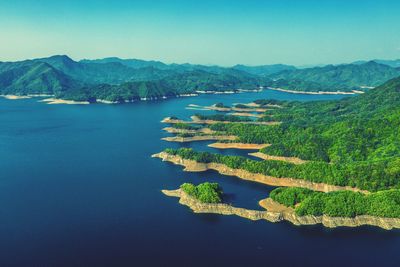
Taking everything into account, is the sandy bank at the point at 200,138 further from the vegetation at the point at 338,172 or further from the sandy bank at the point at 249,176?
the vegetation at the point at 338,172

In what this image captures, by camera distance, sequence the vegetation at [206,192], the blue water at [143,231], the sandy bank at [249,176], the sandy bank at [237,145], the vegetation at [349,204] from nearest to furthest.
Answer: the blue water at [143,231] → the vegetation at [349,204] → the vegetation at [206,192] → the sandy bank at [249,176] → the sandy bank at [237,145]

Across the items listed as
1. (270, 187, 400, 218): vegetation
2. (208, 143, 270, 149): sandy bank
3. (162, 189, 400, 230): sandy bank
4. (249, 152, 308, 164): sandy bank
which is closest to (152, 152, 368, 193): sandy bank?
(270, 187, 400, 218): vegetation

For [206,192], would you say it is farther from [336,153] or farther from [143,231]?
[336,153]

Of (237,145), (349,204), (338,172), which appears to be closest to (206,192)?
(349,204)

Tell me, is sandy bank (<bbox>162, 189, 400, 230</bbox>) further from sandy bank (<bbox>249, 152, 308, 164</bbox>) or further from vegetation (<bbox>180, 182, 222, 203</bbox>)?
sandy bank (<bbox>249, 152, 308, 164</bbox>)

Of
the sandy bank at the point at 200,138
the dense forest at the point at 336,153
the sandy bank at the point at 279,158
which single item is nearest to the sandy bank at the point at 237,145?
the dense forest at the point at 336,153

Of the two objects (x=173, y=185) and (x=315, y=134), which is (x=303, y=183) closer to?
(x=173, y=185)

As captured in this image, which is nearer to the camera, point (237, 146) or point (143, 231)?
point (143, 231)
